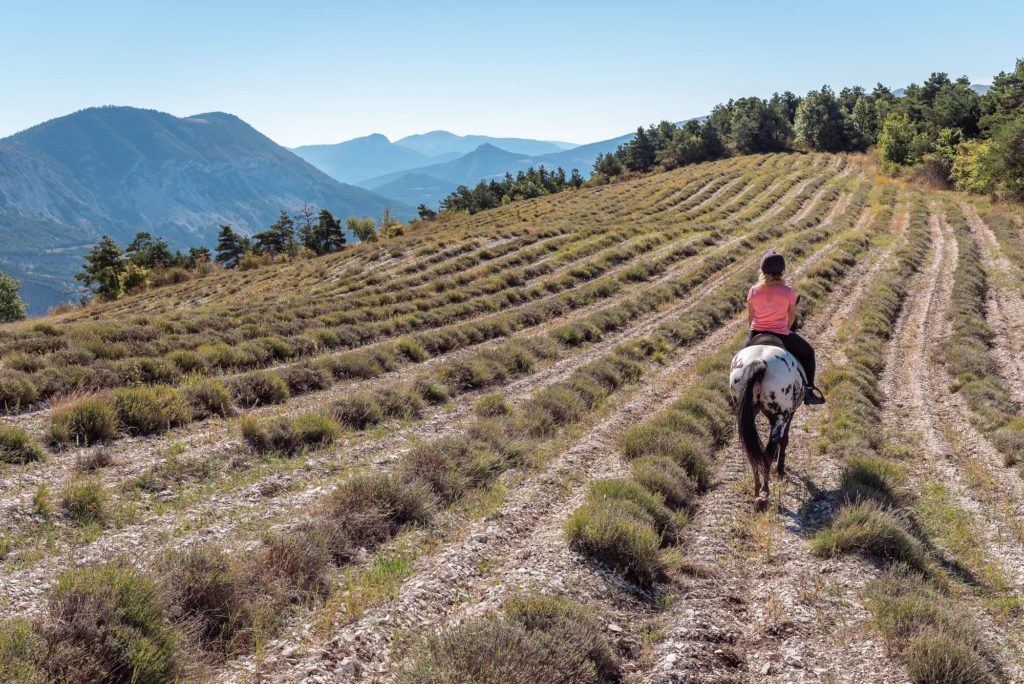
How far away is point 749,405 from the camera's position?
8.38 m

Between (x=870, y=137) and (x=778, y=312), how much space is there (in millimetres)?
113100

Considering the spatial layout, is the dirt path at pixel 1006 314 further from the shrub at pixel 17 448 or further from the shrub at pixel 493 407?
the shrub at pixel 17 448

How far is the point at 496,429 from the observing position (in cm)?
1100

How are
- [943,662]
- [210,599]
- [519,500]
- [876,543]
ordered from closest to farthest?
[943,662] → [210,599] → [876,543] → [519,500]

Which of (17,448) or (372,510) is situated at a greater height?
(17,448)

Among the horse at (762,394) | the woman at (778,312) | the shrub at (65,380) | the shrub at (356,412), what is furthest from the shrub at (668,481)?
the shrub at (65,380)

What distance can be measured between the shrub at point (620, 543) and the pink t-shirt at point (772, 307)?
159 inches

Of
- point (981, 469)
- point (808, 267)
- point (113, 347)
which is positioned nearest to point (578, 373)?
point (981, 469)

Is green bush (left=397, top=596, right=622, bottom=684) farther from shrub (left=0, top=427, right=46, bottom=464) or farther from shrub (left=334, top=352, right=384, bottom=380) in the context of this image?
shrub (left=334, top=352, right=384, bottom=380)

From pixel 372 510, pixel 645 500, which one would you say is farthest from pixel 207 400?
pixel 645 500

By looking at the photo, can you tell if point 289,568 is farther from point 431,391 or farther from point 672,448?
point 431,391

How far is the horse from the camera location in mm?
8336

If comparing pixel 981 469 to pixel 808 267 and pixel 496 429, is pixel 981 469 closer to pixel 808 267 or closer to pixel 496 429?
pixel 496 429

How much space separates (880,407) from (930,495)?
5.00 metres
